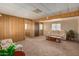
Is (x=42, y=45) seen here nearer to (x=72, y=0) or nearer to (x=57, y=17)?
(x=57, y=17)

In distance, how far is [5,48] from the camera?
2.54 meters

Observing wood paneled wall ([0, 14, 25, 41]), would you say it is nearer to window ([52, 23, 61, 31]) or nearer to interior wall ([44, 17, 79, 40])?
interior wall ([44, 17, 79, 40])

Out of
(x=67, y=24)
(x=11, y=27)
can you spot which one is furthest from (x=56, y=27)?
(x=11, y=27)

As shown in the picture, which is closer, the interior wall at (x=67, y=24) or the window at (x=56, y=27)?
the interior wall at (x=67, y=24)

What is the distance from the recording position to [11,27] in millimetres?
2996

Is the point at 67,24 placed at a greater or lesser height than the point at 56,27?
greater

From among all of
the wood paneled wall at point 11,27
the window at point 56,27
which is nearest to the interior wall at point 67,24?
the window at point 56,27

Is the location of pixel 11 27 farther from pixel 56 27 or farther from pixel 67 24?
pixel 67 24

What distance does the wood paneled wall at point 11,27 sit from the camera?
2.92 metres

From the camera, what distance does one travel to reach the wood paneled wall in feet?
9.58

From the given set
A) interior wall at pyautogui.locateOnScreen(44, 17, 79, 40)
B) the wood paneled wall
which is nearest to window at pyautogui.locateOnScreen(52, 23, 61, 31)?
interior wall at pyautogui.locateOnScreen(44, 17, 79, 40)

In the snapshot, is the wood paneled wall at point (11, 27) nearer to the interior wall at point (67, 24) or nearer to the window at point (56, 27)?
the interior wall at point (67, 24)

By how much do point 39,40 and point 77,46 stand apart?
153 centimetres

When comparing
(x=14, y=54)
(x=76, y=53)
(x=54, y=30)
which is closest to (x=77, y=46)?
(x=76, y=53)
